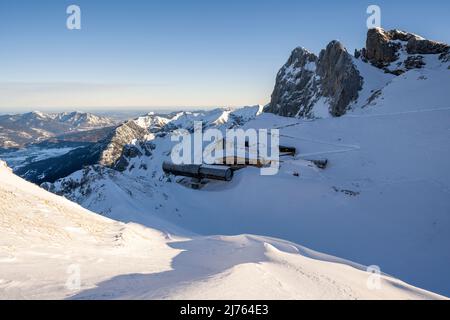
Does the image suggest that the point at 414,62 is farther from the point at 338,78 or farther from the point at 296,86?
the point at 296,86

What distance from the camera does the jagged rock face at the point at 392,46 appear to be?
179ft

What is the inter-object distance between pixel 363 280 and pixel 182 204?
63.5ft

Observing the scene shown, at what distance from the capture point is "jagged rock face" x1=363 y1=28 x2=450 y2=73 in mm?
54688

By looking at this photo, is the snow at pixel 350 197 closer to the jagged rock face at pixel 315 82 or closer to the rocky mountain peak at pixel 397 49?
the jagged rock face at pixel 315 82

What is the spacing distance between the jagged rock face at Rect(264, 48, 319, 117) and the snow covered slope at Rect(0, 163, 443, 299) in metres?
57.3

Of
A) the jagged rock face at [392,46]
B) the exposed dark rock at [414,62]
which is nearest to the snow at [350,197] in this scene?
the exposed dark rock at [414,62]

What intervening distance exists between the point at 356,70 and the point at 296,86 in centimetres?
2396

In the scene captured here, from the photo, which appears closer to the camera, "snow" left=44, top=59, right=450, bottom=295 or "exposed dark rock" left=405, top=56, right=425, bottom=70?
"snow" left=44, top=59, right=450, bottom=295

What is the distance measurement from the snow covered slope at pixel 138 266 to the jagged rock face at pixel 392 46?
2169 inches

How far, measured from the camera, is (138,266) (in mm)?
11078

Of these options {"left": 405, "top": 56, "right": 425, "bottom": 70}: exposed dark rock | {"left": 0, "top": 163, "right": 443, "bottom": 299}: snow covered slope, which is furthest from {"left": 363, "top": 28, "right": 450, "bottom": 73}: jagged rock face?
{"left": 0, "top": 163, "right": 443, "bottom": 299}: snow covered slope

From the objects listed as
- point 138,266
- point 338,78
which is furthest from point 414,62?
point 138,266

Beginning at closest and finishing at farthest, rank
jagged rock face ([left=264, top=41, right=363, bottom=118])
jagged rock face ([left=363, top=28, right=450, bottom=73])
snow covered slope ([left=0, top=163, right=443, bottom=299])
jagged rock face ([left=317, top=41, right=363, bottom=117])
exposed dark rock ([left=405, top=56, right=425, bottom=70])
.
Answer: snow covered slope ([left=0, top=163, right=443, bottom=299]), exposed dark rock ([left=405, top=56, right=425, bottom=70]), jagged rock face ([left=363, top=28, right=450, bottom=73]), jagged rock face ([left=317, top=41, right=363, bottom=117]), jagged rock face ([left=264, top=41, right=363, bottom=118])

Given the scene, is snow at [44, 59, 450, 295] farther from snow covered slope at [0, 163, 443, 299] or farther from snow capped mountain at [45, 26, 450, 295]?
snow covered slope at [0, 163, 443, 299]
